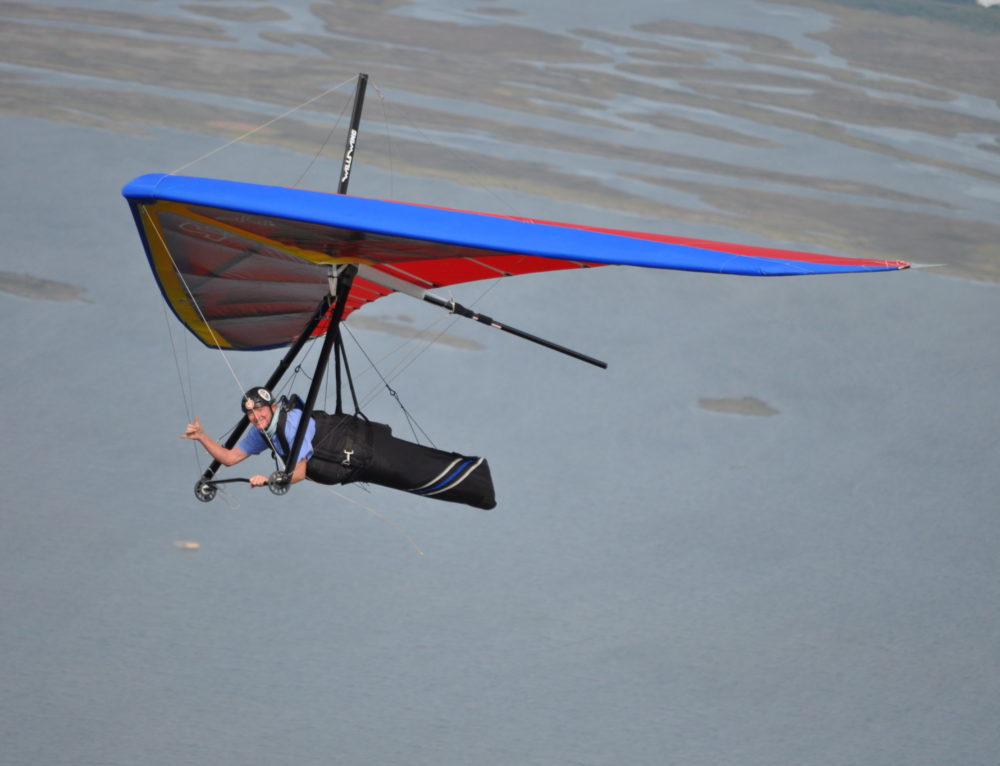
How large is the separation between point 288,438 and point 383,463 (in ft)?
1.68

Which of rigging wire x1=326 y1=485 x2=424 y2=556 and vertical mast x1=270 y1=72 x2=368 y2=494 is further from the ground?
vertical mast x1=270 y1=72 x2=368 y2=494

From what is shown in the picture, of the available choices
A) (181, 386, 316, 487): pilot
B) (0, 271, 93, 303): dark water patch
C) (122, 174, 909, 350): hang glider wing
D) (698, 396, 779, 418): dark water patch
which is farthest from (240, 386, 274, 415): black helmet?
(0, 271, 93, 303): dark water patch

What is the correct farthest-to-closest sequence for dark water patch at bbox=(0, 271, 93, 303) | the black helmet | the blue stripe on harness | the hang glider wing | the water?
1. dark water patch at bbox=(0, 271, 93, 303)
2. the water
3. the blue stripe on harness
4. the black helmet
5. the hang glider wing

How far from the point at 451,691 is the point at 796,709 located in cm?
284

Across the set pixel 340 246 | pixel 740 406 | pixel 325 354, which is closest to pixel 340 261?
pixel 340 246

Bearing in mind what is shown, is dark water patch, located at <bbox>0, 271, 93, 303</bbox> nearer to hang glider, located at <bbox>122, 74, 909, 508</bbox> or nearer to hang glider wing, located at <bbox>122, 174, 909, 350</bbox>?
hang glider, located at <bbox>122, 74, 909, 508</bbox>

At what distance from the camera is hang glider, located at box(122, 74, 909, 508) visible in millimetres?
5449

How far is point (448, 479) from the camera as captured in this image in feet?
21.1

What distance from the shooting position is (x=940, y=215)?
733 inches

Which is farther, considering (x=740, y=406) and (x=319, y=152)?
(x=319, y=152)

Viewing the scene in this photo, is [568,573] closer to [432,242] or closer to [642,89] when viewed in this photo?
[432,242]

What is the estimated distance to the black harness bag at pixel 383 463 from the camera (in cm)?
630

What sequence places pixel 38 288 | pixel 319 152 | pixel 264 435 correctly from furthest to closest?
pixel 319 152
pixel 38 288
pixel 264 435

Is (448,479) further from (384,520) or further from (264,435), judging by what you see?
(384,520)
